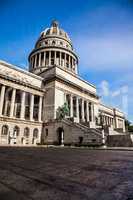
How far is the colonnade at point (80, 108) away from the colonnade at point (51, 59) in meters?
19.2

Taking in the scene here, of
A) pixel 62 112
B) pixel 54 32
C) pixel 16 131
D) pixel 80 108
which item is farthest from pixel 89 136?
pixel 54 32

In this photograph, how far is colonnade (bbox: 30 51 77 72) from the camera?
204 feet

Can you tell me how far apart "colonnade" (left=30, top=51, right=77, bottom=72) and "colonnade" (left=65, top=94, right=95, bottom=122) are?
19221 mm

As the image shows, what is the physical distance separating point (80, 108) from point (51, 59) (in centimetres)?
2467

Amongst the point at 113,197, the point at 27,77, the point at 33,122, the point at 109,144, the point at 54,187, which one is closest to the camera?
the point at 113,197

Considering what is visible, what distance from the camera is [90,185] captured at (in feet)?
Answer: 11.4

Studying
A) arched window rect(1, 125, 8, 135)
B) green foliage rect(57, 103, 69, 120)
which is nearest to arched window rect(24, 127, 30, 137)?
arched window rect(1, 125, 8, 135)

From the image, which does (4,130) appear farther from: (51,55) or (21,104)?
(51,55)

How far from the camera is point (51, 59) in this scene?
6338cm

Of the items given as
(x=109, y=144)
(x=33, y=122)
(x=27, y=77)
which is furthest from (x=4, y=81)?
(x=109, y=144)

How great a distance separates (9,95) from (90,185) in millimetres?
41674

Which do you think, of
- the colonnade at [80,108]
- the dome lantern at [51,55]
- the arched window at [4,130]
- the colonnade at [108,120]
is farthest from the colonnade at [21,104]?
the colonnade at [108,120]

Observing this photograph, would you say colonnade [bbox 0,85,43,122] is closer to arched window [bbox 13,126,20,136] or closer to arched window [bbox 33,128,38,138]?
arched window [bbox 13,126,20,136]

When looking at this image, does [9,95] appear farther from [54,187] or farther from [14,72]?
[54,187]
